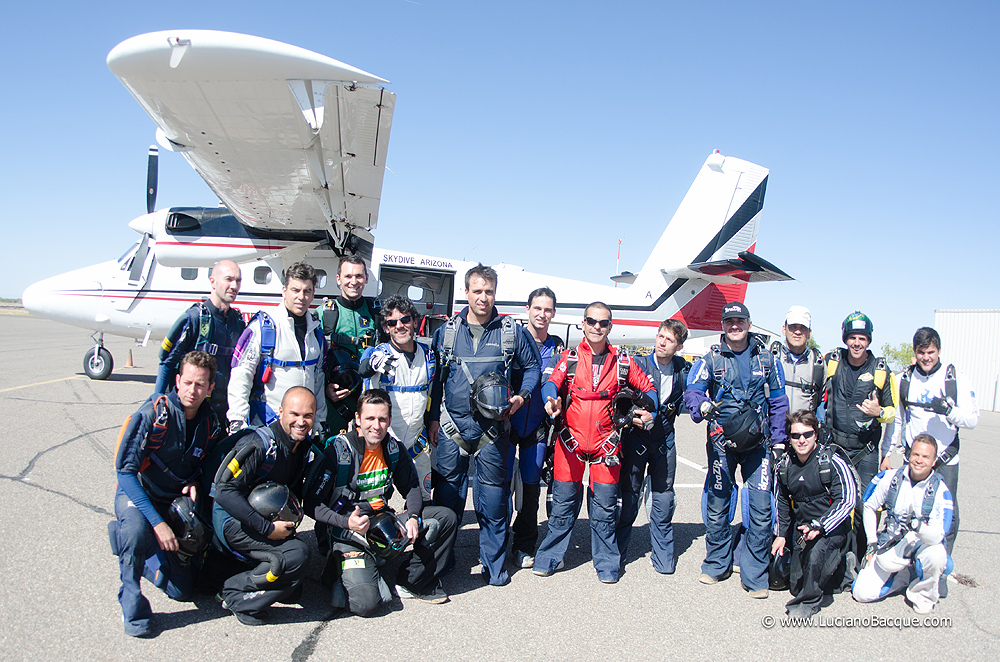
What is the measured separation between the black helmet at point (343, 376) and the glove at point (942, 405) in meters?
4.44

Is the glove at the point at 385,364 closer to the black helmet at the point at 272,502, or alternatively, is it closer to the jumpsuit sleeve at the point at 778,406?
the black helmet at the point at 272,502

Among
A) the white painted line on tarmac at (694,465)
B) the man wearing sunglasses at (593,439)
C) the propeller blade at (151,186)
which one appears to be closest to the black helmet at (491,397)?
the man wearing sunglasses at (593,439)

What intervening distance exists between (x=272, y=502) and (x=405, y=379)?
3.71ft

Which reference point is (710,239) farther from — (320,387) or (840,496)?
(320,387)

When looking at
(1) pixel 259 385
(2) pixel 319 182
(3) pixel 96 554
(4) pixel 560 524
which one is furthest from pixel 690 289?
(3) pixel 96 554

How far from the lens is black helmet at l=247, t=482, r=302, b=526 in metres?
3.03

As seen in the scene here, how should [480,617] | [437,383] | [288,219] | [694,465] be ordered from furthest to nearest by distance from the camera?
[288,219]
[694,465]
[437,383]
[480,617]

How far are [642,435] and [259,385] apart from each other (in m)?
2.80

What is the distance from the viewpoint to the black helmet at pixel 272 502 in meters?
3.03

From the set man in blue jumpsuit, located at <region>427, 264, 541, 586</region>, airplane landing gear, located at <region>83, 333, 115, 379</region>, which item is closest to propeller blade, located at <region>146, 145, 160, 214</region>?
airplane landing gear, located at <region>83, 333, 115, 379</region>

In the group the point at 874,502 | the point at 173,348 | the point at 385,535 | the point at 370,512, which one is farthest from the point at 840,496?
the point at 173,348

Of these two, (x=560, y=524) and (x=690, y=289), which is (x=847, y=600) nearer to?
(x=560, y=524)

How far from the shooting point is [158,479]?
10.2ft

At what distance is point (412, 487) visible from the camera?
139 inches
